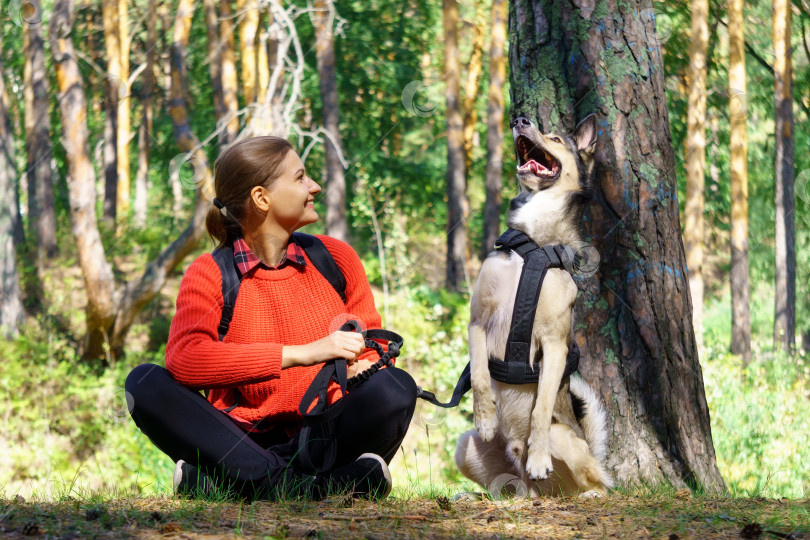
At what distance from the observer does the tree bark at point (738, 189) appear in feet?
42.4

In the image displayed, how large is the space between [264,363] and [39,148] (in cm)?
1394

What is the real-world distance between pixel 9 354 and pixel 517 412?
1108 cm

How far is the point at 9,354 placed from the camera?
39.9 feet

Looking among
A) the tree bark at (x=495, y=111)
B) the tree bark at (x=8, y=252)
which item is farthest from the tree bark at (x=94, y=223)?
the tree bark at (x=495, y=111)

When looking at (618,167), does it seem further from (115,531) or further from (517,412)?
(115,531)

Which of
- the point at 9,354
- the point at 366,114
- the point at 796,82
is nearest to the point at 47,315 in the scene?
the point at 9,354

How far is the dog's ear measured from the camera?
11.5 feet

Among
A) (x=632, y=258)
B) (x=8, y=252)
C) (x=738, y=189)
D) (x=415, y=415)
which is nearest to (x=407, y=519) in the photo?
(x=632, y=258)

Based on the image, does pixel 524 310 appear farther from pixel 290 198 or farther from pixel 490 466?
pixel 290 198

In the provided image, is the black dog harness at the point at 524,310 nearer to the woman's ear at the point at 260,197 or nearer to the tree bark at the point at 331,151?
the woman's ear at the point at 260,197

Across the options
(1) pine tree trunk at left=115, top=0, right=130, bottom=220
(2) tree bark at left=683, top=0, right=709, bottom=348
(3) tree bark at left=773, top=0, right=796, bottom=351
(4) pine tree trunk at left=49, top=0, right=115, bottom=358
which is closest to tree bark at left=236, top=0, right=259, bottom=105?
(1) pine tree trunk at left=115, top=0, right=130, bottom=220

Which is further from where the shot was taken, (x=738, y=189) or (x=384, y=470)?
(x=738, y=189)

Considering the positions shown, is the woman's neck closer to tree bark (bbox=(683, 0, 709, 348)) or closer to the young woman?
the young woman

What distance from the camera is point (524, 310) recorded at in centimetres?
333
